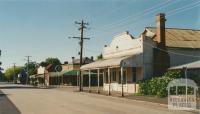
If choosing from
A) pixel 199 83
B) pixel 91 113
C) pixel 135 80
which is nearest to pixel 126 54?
pixel 135 80

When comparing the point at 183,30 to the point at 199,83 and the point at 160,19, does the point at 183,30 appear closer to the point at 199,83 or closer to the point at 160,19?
the point at 160,19

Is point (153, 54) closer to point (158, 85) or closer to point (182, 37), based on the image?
point (182, 37)

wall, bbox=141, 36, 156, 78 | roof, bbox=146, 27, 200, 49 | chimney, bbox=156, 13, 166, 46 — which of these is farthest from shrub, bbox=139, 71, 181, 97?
roof, bbox=146, 27, 200, 49

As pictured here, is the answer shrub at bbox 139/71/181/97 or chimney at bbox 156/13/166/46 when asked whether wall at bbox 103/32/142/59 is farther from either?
shrub at bbox 139/71/181/97

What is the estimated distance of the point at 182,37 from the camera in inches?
1633

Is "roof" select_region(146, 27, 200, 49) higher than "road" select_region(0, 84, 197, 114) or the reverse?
higher

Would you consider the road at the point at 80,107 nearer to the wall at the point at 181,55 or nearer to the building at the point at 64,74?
the wall at the point at 181,55

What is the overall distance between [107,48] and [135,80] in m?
9.30

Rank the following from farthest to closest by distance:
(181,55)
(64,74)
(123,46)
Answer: (64,74), (123,46), (181,55)

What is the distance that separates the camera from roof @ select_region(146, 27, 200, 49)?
39188mm

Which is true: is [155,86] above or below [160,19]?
below

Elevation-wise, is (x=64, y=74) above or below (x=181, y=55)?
below

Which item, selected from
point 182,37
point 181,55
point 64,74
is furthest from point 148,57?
point 64,74

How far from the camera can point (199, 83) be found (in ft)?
106
